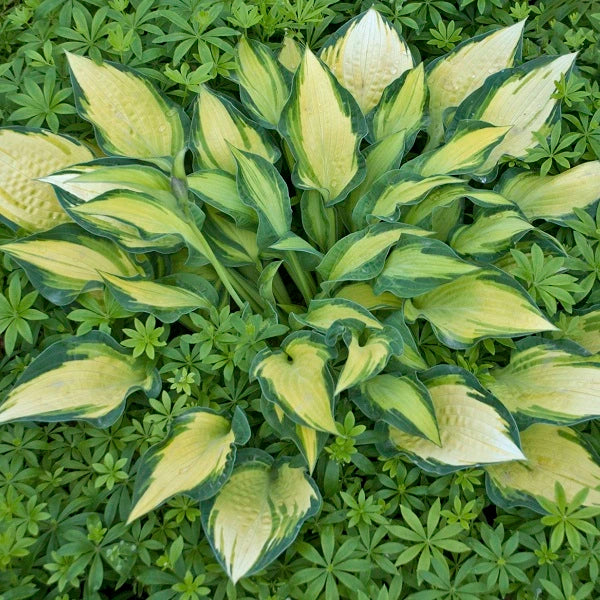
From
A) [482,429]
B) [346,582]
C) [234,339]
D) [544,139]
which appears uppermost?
[544,139]

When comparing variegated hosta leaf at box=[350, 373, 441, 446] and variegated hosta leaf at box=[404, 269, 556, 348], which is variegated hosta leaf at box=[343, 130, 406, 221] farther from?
variegated hosta leaf at box=[350, 373, 441, 446]

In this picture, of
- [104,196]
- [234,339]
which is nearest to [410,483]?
[234,339]

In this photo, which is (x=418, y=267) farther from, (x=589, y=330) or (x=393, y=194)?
(x=589, y=330)

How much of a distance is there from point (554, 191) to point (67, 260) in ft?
4.93

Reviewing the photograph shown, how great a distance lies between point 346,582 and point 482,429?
1.69ft

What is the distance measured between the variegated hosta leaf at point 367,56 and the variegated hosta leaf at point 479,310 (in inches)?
30.1

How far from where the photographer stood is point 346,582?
5.66 ft

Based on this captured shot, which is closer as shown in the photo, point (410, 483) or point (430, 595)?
point (430, 595)

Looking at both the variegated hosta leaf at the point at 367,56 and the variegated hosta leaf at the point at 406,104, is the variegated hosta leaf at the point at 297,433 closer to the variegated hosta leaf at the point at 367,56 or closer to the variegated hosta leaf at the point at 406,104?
the variegated hosta leaf at the point at 406,104

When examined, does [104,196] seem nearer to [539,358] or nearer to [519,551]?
[539,358]

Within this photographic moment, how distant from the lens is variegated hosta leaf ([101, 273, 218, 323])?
1.99 metres

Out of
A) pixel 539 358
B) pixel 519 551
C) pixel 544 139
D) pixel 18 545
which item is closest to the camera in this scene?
pixel 18 545

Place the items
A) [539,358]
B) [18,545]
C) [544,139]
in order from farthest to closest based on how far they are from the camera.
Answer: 1. [544,139]
2. [539,358]
3. [18,545]

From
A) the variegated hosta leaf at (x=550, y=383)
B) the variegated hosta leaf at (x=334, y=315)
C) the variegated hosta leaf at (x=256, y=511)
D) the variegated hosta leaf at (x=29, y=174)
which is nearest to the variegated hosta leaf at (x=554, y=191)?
the variegated hosta leaf at (x=550, y=383)
